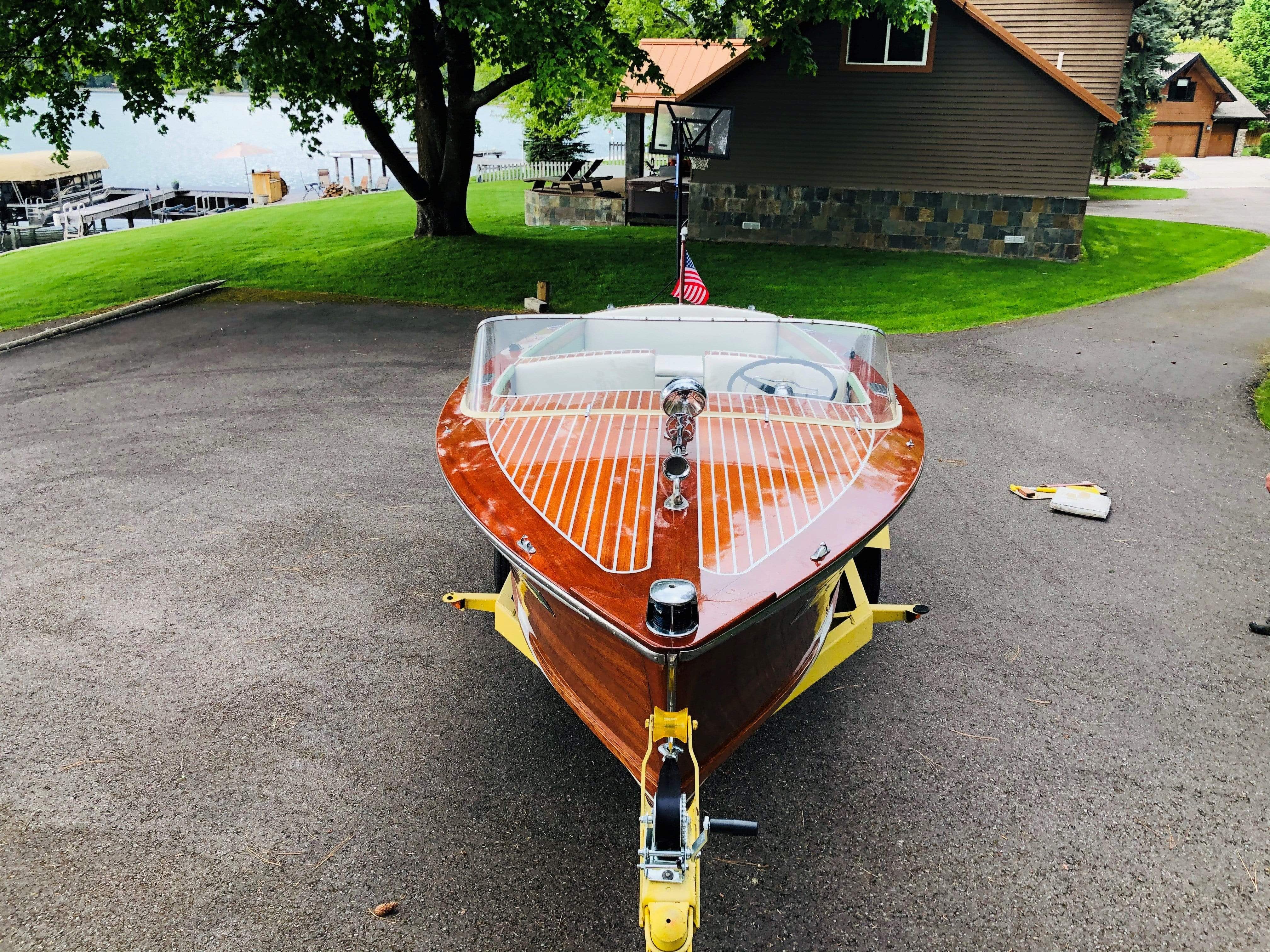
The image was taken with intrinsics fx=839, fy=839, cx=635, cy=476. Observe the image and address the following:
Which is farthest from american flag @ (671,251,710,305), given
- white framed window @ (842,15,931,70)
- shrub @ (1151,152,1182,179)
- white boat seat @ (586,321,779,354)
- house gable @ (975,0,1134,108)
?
shrub @ (1151,152,1182,179)

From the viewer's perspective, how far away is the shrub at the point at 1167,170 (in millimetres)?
31734

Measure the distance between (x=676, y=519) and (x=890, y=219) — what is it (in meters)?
14.9

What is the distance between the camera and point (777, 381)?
4.73 meters

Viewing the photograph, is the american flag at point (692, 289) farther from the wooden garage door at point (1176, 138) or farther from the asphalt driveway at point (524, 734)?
the wooden garage door at point (1176, 138)

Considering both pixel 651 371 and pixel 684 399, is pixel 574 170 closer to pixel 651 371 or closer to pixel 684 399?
pixel 651 371

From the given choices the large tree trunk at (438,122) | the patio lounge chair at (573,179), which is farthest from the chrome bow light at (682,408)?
the patio lounge chair at (573,179)

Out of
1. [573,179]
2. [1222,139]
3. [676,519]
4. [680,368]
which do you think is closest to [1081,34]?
[573,179]

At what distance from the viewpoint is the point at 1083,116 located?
1500 cm

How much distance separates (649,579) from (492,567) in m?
2.50

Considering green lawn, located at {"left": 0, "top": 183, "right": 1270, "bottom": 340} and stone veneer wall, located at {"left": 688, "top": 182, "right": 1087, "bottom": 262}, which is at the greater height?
stone veneer wall, located at {"left": 688, "top": 182, "right": 1087, "bottom": 262}

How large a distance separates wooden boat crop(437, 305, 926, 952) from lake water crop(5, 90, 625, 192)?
27.2 m

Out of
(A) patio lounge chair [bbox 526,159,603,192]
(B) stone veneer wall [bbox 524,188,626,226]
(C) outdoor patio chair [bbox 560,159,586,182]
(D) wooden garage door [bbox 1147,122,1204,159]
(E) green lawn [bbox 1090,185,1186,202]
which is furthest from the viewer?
(D) wooden garage door [bbox 1147,122,1204,159]

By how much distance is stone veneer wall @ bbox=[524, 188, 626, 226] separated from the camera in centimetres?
2006

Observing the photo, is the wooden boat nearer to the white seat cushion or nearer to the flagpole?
the white seat cushion
